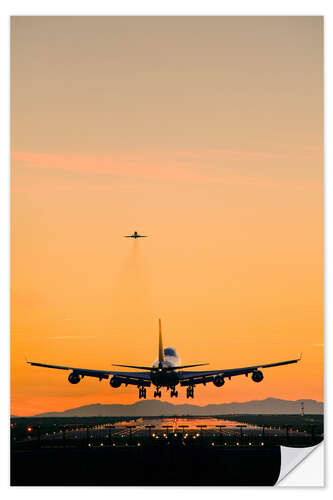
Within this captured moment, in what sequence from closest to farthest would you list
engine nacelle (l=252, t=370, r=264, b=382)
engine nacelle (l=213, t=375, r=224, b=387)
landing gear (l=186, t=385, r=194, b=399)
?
engine nacelle (l=252, t=370, r=264, b=382)
engine nacelle (l=213, t=375, r=224, b=387)
landing gear (l=186, t=385, r=194, b=399)

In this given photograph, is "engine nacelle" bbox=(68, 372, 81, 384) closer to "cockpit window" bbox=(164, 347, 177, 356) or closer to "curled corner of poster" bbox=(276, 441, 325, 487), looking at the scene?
"curled corner of poster" bbox=(276, 441, 325, 487)

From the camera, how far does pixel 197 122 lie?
36.2 metres

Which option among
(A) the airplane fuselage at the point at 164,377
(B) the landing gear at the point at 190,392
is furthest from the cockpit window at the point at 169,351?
(B) the landing gear at the point at 190,392

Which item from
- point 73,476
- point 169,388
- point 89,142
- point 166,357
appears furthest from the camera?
point 166,357

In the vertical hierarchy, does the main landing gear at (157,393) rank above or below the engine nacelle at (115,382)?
below

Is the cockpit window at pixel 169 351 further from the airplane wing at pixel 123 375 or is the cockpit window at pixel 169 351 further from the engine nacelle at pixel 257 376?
the engine nacelle at pixel 257 376

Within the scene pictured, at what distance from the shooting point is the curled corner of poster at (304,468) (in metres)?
30.6

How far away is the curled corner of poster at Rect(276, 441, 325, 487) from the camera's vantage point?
100 feet

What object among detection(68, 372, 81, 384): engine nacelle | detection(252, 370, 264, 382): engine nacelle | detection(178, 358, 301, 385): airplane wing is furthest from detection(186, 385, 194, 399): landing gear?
detection(68, 372, 81, 384): engine nacelle

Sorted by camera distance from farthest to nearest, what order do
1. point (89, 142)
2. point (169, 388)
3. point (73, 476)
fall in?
point (169, 388) → point (89, 142) → point (73, 476)

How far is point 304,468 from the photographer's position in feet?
102

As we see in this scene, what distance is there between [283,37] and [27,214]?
1277cm
